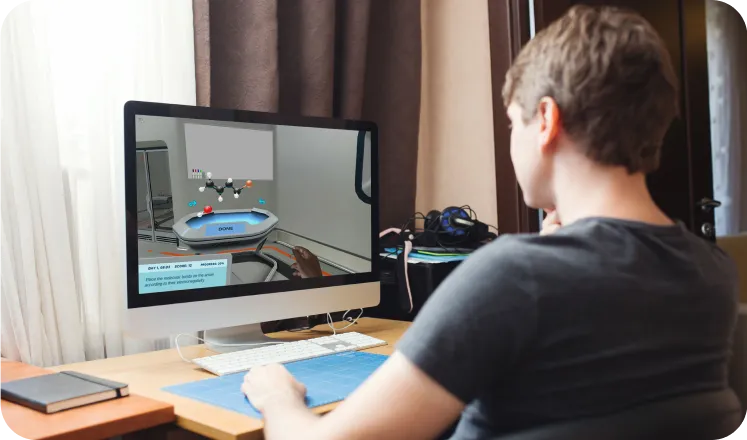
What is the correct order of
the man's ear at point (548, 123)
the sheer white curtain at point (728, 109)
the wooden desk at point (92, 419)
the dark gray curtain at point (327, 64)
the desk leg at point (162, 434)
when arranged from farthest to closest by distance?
the sheer white curtain at point (728, 109), the dark gray curtain at point (327, 64), the desk leg at point (162, 434), the wooden desk at point (92, 419), the man's ear at point (548, 123)

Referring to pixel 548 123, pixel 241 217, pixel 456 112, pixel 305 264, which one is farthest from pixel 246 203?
pixel 456 112

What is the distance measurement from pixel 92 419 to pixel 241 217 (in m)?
0.58

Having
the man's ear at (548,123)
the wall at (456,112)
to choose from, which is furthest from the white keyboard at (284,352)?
the wall at (456,112)

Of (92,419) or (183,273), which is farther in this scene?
(183,273)

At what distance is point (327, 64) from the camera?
74.4 inches

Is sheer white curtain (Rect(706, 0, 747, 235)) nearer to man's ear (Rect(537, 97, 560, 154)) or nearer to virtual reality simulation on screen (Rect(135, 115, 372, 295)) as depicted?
virtual reality simulation on screen (Rect(135, 115, 372, 295))

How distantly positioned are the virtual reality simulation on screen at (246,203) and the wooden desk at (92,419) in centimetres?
33

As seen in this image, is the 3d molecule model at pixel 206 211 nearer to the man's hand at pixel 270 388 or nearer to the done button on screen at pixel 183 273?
the done button on screen at pixel 183 273

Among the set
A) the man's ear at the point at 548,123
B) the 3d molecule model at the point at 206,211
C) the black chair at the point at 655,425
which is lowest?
the black chair at the point at 655,425

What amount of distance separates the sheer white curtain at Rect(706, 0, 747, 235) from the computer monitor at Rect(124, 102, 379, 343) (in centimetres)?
214

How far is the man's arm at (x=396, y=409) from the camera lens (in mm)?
698

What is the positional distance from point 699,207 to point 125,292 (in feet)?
7.76

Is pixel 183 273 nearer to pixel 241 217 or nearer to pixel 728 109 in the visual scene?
pixel 241 217

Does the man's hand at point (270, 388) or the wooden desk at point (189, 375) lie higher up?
the man's hand at point (270, 388)
